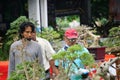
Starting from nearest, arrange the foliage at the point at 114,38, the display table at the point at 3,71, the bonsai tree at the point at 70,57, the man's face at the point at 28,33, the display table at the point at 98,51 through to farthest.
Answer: the bonsai tree at the point at 70,57 → the man's face at the point at 28,33 → the display table at the point at 3,71 → the display table at the point at 98,51 → the foliage at the point at 114,38

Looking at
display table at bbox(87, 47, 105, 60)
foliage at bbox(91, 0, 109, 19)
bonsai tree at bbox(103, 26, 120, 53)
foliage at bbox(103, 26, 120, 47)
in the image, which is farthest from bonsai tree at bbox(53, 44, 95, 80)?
foliage at bbox(91, 0, 109, 19)

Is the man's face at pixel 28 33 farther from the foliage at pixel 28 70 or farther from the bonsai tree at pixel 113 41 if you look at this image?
the bonsai tree at pixel 113 41

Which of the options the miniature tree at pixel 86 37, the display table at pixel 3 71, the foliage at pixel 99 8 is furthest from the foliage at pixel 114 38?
the foliage at pixel 99 8

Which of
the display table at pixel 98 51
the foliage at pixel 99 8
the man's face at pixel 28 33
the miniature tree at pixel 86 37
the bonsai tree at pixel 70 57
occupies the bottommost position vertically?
the foliage at pixel 99 8

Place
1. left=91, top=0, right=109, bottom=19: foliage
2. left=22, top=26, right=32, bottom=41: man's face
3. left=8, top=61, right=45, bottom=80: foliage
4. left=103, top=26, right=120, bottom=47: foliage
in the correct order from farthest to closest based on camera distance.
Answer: left=91, top=0, right=109, bottom=19: foliage < left=103, top=26, right=120, bottom=47: foliage < left=22, top=26, right=32, bottom=41: man's face < left=8, top=61, right=45, bottom=80: foliage

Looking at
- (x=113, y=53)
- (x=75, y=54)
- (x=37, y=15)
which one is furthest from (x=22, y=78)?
(x=37, y=15)

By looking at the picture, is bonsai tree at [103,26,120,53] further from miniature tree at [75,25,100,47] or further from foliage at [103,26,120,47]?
miniature tree at [75,25,100,47]

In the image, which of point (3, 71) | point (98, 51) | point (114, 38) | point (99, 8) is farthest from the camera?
point (99, 8)

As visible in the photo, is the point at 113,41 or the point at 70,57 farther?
the point at 113,41

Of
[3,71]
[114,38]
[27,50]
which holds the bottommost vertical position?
Result: [3,71]

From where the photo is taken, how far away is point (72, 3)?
18531 mm

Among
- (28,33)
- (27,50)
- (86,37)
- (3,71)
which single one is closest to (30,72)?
(27,50)

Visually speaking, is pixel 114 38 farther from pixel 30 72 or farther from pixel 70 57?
pixel 70 57

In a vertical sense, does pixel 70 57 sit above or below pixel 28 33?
above
